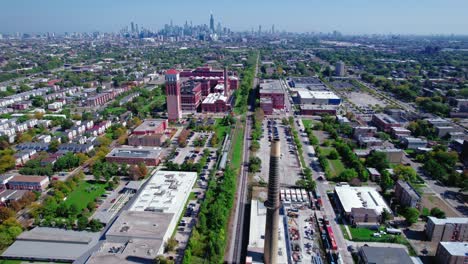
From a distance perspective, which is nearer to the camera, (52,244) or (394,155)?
(52,244)

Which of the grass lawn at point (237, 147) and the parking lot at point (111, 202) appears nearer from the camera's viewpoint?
the parking lot at point (111, 202)

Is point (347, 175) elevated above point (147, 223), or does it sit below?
below

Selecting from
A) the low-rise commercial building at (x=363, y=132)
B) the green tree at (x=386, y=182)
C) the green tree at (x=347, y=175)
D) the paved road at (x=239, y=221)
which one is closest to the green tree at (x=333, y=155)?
the green tree at (x=347, y=175)

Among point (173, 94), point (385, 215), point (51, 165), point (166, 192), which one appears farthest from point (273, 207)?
point (173, 94)

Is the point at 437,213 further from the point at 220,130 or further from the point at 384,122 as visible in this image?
the point at 220,130

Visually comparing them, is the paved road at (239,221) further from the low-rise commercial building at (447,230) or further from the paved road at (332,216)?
the low-rise commercial building at (447,230)

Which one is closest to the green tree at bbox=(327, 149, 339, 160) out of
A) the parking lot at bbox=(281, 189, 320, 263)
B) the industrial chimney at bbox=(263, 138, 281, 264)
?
the parking lot at bbox=(281, 189, 320, 263)

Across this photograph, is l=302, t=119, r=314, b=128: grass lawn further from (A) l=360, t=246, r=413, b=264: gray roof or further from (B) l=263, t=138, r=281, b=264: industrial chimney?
(B) l=263, t=138, r=281, b=264: industrial chimney
